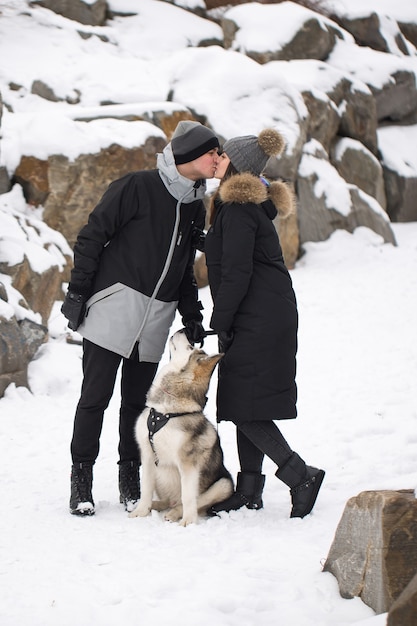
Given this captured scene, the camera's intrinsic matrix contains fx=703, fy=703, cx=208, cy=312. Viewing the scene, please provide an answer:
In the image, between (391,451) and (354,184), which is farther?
(354,184)

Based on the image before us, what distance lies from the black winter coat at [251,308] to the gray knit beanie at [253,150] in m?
0.09

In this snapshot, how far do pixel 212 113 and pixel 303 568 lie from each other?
30.5 feet

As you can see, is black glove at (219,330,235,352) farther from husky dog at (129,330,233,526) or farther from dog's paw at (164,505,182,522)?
dog's paw at (164,505,182,522)

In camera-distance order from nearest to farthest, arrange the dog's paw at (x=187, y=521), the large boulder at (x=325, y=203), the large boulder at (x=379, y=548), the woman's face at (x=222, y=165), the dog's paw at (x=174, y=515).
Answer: the large boulder at (x=379, y=548) < the dog's paw at (x=187, y=521) < the dog's paw at (x=174, y=515) < the woman's face at (x=222, y=165) < the large boulder at (x=325, y=203)

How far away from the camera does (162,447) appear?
12.3 feet

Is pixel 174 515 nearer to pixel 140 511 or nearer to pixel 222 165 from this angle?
pixel 140 511

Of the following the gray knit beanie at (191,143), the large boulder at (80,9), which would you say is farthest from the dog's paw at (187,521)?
the large boulder at (80,9)

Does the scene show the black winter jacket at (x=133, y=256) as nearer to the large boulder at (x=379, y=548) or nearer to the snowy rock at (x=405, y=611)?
the large boulder at (x=379, y=548)

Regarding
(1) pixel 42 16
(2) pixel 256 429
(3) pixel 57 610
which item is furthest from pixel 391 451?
(1) pixel 42 16

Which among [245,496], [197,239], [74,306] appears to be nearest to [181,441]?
[245,496]

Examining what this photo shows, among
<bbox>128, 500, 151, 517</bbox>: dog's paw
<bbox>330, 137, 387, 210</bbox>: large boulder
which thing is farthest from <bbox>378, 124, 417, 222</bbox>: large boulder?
<bbox>128, 500, 151, 517</bbox>: dog's paw

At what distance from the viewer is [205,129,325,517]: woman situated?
372cm

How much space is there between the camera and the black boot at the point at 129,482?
4086 millimetres

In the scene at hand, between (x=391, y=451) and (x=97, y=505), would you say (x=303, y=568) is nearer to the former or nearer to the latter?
(x=97, y=505)
